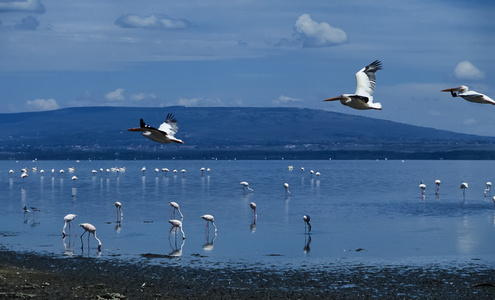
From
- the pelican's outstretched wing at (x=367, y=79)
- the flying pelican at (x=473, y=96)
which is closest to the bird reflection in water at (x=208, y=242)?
the pelican's outstretched wing at (x=367, y=79)

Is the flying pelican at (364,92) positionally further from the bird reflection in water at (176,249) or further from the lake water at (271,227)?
the bird reflection in water at (176,249)

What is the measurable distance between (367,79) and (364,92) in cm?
76

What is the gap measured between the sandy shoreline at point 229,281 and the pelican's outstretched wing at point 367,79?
19.6ft

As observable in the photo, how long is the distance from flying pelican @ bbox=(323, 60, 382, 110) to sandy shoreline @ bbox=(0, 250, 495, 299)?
5988 mm

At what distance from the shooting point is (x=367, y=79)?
20625 millimetres

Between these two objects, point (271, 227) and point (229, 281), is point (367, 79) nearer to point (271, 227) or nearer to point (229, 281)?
point (229, 281)

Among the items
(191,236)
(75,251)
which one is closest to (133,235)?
(191,236)

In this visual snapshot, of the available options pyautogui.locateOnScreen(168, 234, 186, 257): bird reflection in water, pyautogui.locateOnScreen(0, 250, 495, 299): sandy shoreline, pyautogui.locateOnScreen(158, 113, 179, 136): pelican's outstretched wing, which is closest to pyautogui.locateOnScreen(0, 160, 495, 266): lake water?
pyautogui.locateOnScreen(168, 234, 186, 257): bird reflection in water

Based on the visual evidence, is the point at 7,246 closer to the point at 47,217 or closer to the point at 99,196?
the point at 47,217

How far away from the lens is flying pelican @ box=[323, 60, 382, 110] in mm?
18453

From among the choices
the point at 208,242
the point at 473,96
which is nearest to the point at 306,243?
the point at 208,242

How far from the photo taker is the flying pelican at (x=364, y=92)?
Answer: 1845cm

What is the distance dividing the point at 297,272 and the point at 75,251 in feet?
32.8

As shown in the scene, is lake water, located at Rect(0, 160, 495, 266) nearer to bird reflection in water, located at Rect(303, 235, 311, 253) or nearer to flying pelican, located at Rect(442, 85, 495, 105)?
bird reflection in water, located at Rect(303, 235, 311, 253)
